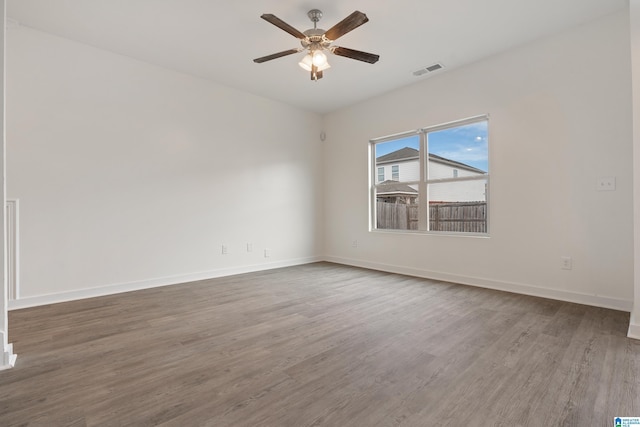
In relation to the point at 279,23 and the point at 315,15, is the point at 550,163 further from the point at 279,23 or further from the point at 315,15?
the point at 279,23

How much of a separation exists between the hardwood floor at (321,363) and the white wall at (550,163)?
15.6 inches

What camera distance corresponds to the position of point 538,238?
3311 mm

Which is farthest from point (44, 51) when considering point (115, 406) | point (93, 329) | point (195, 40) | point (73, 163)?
point (115, 406)

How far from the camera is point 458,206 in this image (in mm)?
4090

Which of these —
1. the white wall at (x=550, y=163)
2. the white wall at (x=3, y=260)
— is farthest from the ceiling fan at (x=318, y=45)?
the white wall at (x=3, y=260)

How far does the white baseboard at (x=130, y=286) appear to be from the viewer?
3035 mm

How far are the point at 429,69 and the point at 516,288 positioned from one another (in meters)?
2.97

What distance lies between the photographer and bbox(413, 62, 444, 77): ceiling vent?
384cm

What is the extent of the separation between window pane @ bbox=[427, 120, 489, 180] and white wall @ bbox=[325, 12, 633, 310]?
0.17m

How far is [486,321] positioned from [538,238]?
4.62 feet

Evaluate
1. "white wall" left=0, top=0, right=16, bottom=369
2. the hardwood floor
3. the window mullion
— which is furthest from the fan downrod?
the hardwood floor

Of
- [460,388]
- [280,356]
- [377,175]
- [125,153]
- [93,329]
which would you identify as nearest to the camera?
[460,388]

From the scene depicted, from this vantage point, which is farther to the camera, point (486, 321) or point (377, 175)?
point (377, 175)

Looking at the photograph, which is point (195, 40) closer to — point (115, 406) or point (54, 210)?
point (54, 210)
